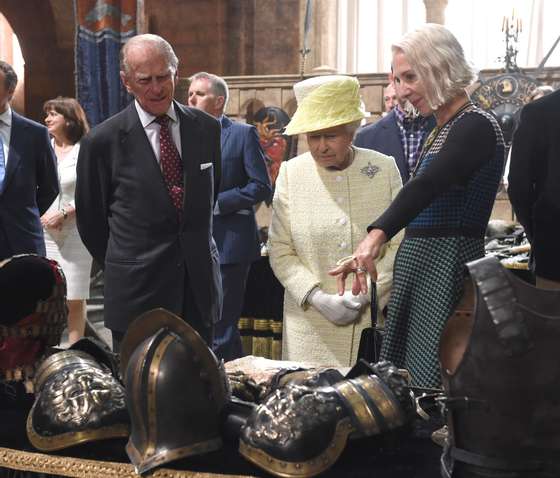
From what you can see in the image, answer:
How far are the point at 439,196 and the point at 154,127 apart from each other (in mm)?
1143

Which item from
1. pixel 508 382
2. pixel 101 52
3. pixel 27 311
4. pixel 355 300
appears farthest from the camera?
pixel 101 52

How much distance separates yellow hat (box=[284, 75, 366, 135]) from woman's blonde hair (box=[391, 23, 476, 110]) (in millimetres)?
556

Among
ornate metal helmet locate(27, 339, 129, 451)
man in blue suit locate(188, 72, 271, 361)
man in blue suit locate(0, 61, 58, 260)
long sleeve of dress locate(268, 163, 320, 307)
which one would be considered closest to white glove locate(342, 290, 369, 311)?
long sleeve of dress locate(268, 163, 320, 307)

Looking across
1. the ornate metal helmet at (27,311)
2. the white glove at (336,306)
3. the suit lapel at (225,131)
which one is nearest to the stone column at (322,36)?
the suit lapel at (225,131)

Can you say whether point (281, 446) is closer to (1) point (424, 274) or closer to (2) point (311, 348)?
(1) point (424, 274)

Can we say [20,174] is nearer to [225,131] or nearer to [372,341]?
[225,131]

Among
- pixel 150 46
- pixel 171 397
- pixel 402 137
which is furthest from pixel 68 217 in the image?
pixel 171 397

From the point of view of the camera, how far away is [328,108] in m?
3.03

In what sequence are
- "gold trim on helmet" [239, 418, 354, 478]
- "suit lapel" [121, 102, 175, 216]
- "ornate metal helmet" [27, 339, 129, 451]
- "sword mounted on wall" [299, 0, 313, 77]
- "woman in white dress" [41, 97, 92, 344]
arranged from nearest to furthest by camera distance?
1. "gold trim on helmet" [239, 418, 354, 478]
2. "ornate metal helmet" [27, 339, 129, 451]
3. "suit lapel" [121, 102, 175, 216]
4. "woman in white dress" [41, 97, 92, 344]
5. "sword mounted on wall" [299, 0, 313, 77]

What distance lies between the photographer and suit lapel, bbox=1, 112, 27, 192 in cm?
421

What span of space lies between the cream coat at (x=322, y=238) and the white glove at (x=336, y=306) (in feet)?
0.10

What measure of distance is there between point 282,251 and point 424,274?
72 centimetres

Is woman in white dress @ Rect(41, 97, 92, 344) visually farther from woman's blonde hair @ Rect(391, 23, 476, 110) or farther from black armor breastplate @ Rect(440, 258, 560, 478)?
black armor breastplate @ Rect(440, 258, 560, 478)

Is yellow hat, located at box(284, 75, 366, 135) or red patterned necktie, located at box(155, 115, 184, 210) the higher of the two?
yellow hat, located at box(284, 75, 366, 135)
